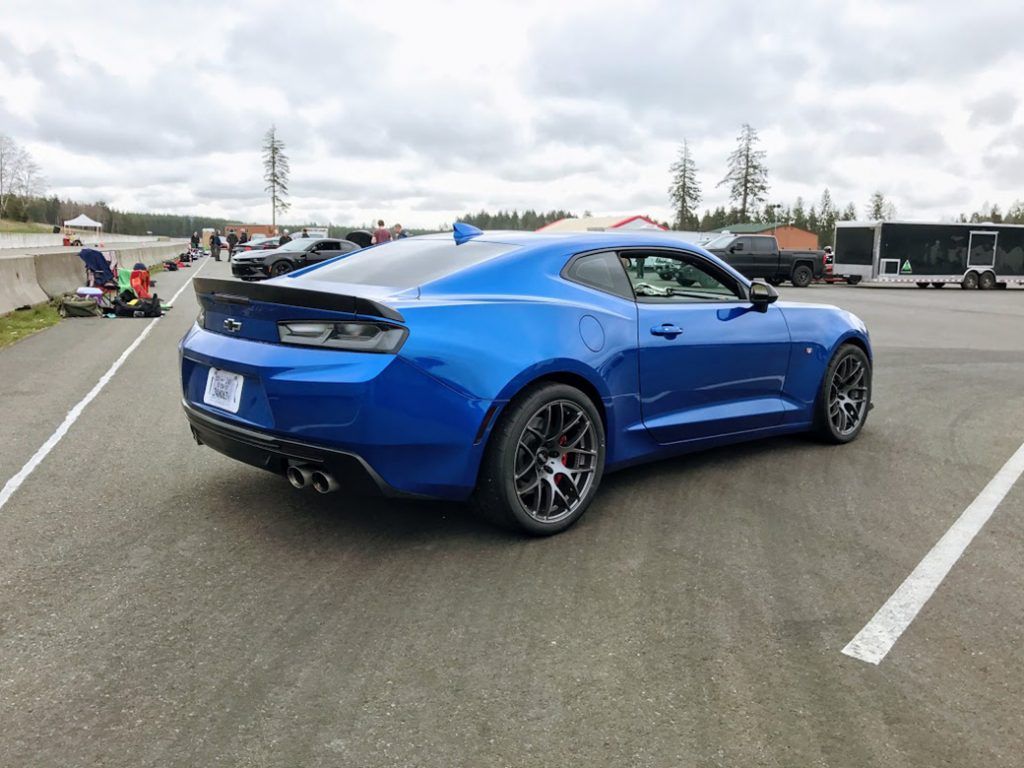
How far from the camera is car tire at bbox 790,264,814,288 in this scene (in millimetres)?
31141

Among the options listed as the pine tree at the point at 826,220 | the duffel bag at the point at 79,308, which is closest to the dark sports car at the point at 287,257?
the duffel bag at the point at 79,308

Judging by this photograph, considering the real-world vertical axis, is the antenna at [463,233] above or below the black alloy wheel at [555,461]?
above

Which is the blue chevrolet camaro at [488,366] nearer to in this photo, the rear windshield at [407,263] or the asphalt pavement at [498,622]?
the rear windshield at [407,263]

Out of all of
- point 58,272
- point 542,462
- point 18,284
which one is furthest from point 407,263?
point 58,272

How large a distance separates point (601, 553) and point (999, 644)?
157 centimetres

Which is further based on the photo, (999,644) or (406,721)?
(999,644)

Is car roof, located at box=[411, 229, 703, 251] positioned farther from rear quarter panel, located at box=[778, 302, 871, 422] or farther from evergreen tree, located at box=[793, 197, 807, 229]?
evergreen tree, located at box=[793, 197, 807, 229]

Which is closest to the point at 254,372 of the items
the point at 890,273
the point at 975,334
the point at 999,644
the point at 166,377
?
the point at 999,644

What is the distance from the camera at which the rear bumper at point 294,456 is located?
3463 mm

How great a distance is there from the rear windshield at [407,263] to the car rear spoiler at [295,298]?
1.56ft

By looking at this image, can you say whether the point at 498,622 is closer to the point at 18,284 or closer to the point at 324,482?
the point at 324,482

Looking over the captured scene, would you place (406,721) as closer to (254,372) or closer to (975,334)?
(254,372)

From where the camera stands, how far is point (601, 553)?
378 centimetres

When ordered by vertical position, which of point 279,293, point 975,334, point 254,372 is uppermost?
point 279,293
